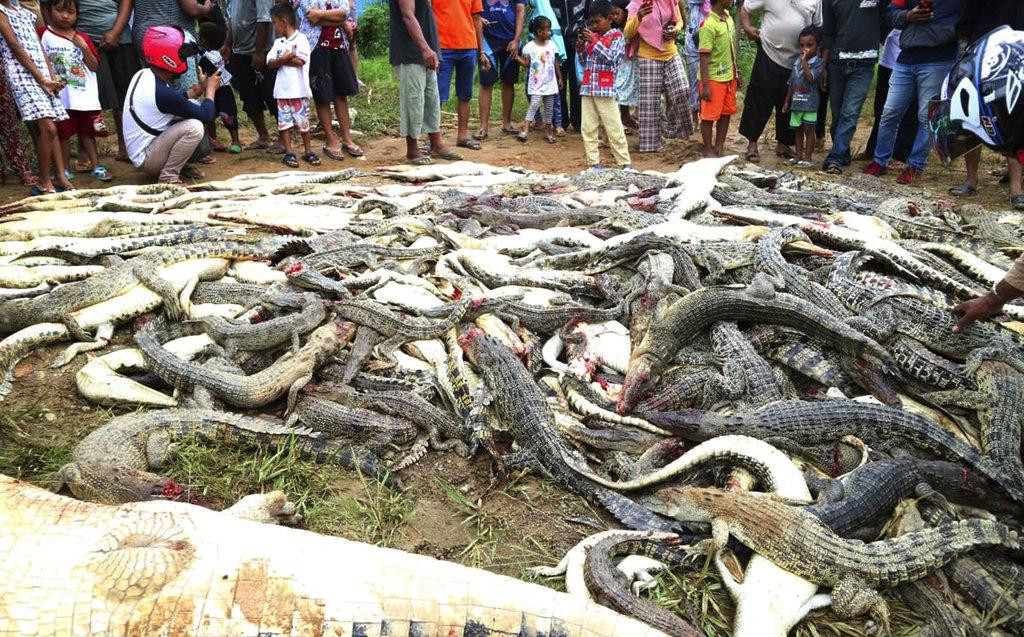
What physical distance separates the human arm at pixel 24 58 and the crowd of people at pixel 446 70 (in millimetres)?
14

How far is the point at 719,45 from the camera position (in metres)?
8.73

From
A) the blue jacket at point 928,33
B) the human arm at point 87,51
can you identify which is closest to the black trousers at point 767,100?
the blue jacket at point 928,33

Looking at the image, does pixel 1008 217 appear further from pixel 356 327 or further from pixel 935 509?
pixel 356 327

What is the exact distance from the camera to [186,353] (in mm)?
3982

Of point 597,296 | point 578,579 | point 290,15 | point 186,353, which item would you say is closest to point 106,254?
point 186,353

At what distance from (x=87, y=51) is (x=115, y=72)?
105cm

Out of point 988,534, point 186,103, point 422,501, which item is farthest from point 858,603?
point 186,103

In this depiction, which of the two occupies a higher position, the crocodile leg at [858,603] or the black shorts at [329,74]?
the black shorts at [329,74]

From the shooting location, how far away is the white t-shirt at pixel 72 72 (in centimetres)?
713

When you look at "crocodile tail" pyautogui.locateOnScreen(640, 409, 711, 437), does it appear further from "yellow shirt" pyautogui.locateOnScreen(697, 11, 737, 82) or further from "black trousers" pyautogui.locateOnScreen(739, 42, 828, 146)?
"black trousers" pyautogui.locateOnScreen(739, 42, 828, 146)

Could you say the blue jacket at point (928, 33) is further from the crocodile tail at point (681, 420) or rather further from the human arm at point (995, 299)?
the crocodile tail at point (681, 420)

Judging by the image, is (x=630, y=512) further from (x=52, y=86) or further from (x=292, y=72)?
(x=292, y=72)

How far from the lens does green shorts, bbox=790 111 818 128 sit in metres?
8.63

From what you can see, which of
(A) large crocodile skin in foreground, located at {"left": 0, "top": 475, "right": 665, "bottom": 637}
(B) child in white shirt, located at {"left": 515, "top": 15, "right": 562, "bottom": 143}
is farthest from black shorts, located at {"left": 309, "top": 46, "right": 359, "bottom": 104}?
(A) large crocodile skin in foreground, located at {"left": 0, "top": 475, "right": 665, "bottom": 637}
